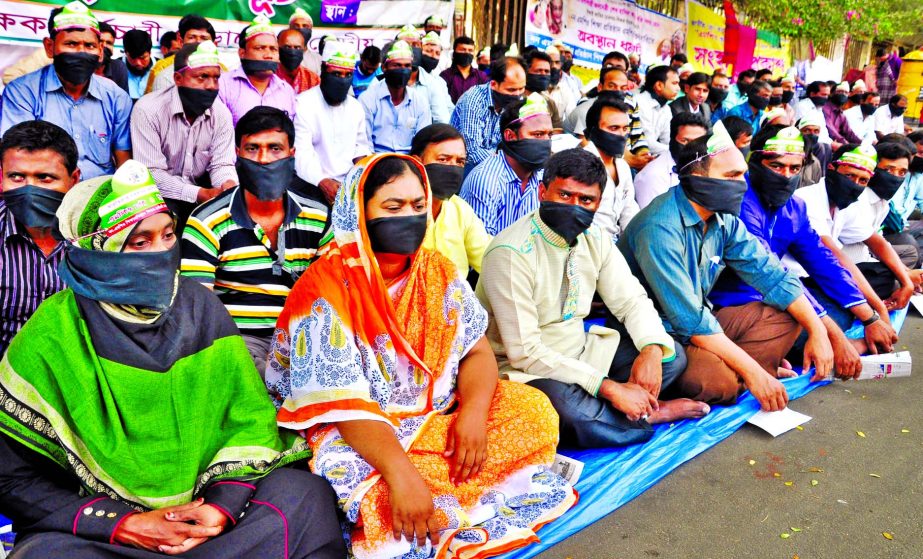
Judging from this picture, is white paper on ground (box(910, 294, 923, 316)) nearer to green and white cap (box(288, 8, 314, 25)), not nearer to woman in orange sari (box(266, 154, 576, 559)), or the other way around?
woman in orange sari (box(266, 154, 576, 559))

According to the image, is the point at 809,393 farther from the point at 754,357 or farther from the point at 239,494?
the point at 239,494

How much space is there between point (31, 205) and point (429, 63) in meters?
5.48

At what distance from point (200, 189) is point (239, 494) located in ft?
8.79

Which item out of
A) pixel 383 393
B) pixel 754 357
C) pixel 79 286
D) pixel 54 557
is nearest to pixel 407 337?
pixel 383 393

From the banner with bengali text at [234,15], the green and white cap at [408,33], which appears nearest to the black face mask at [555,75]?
the banner with bengali text at [234,15]

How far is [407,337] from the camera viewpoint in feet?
8.30

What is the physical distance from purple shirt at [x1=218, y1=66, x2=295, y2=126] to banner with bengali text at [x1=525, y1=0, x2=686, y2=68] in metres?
5.24

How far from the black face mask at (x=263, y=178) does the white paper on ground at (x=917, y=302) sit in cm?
478

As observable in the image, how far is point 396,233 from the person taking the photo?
248cm

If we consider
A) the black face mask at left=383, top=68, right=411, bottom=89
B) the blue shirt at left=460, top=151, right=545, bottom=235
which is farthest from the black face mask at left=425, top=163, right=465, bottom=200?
the black face mask at left=383, top=68, right=411, bottom=89

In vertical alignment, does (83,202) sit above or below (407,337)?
above

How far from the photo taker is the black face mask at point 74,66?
436cm

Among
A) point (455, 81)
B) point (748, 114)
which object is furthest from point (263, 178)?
point (748, 114)

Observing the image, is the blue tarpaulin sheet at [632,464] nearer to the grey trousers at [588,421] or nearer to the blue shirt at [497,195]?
the grey trousers at [588,421]
